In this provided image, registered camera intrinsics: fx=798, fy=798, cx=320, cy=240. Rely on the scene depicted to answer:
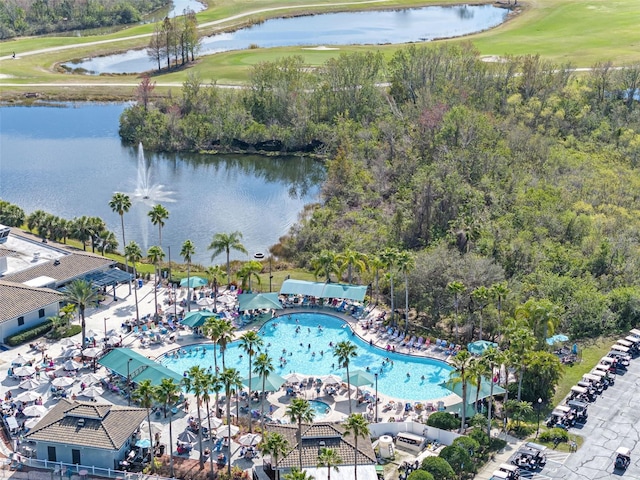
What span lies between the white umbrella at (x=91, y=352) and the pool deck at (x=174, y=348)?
5.53ft

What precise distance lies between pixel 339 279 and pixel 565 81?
71.9 metres

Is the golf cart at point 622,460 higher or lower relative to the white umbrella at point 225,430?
lower

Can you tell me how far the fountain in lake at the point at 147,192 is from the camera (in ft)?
336

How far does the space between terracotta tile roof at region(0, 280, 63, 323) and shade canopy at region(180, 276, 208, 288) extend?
1135 cm

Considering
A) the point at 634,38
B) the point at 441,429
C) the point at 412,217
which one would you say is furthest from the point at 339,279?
the point at 634,38

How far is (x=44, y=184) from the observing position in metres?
110

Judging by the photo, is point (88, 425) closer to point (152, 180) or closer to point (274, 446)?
point (274, 446)

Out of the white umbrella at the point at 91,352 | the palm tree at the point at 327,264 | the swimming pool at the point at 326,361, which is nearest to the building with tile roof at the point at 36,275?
the white umbrella at the point at 91,352

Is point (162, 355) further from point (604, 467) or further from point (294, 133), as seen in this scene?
point (294, 133)

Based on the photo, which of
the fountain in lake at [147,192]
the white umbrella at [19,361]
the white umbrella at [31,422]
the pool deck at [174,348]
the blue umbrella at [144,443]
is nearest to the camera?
the blue umbrella at [144,443]

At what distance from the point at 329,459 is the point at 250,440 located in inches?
357

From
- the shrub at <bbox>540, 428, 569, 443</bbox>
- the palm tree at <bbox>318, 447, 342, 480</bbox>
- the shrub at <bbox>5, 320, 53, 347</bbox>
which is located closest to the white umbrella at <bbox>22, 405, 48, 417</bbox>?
the shrub at <bbox>5, 320, 53, 347</bbox>

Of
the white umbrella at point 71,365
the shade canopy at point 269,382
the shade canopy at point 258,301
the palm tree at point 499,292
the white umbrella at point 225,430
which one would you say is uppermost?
the palm tree at point 499,292

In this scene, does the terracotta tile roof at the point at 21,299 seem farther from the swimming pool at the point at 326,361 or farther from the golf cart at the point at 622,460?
the golf cart at the point at 622,460
